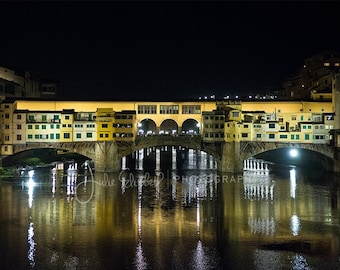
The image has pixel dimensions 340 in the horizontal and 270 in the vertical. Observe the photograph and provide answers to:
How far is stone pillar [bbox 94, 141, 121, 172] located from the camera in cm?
4181

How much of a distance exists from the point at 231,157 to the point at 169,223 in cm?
2113

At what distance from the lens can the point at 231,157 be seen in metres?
42.2

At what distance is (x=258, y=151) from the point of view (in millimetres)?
43094

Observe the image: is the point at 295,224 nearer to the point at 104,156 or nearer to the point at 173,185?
the point at 173,185

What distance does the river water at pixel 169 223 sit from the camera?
54.2ft

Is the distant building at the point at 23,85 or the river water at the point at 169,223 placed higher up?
the distant building at the point at 23,85

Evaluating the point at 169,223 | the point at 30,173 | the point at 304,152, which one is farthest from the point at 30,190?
the point at 304,152

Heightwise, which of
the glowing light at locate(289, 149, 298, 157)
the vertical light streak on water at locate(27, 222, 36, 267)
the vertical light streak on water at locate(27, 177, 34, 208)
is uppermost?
the glowing light at locate(289, 149, 298, 157)

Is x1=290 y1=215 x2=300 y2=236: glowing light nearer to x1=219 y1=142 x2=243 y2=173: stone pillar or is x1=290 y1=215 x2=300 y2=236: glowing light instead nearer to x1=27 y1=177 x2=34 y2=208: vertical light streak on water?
Answer: x1=27 y1=177 x2=34 y2=208: vertical light streak on water

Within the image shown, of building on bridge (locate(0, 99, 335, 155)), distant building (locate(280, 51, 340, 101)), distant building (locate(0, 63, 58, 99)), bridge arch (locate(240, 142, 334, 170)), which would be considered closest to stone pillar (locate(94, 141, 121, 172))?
building on bridge (locate(0, 99, 335, 155))

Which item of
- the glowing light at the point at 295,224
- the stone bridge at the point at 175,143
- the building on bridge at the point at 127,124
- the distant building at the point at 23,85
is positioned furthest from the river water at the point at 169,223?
the distant building at the point at 23,85

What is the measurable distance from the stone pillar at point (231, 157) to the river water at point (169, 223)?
15.1ft

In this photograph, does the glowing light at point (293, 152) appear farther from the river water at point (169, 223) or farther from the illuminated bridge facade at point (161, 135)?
the river water at point (169, 223)

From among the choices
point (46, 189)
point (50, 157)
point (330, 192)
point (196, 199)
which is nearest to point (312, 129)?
point (330, 192)
